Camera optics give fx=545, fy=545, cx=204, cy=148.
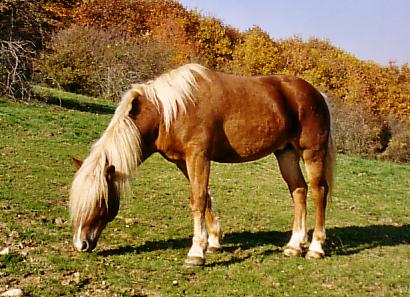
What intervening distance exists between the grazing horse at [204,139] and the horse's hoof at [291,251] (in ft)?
0.04

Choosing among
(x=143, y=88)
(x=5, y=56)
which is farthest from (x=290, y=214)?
(x=5, y=56)

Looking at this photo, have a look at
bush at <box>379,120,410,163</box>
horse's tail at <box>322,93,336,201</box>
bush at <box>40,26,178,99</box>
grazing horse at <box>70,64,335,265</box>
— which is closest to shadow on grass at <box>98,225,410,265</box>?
grazing horse at <box>70,64,335,265</box>

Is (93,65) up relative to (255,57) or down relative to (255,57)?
down

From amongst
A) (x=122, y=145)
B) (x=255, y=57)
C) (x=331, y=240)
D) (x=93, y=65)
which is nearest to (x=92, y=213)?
(x=122, y=145)

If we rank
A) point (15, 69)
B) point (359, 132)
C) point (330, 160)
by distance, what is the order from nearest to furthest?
point (330, 160) < point (15, 69) < point (359, 132)

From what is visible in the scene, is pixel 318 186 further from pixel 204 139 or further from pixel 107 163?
pixel 107 163

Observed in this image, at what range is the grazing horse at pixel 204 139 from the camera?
554cm

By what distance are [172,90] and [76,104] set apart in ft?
49.3

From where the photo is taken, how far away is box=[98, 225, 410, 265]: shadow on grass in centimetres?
629

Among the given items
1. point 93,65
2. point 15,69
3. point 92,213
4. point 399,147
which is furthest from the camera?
point 399,147

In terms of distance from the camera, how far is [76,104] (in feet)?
66.2

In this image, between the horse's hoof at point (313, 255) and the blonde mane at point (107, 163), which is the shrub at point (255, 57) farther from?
the blonde mane at point (107, 163)

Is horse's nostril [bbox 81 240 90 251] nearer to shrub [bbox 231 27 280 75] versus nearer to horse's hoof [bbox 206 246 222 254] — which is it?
horse's hoof [bbox 206 246 222 254]

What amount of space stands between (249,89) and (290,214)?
10.8 ft
